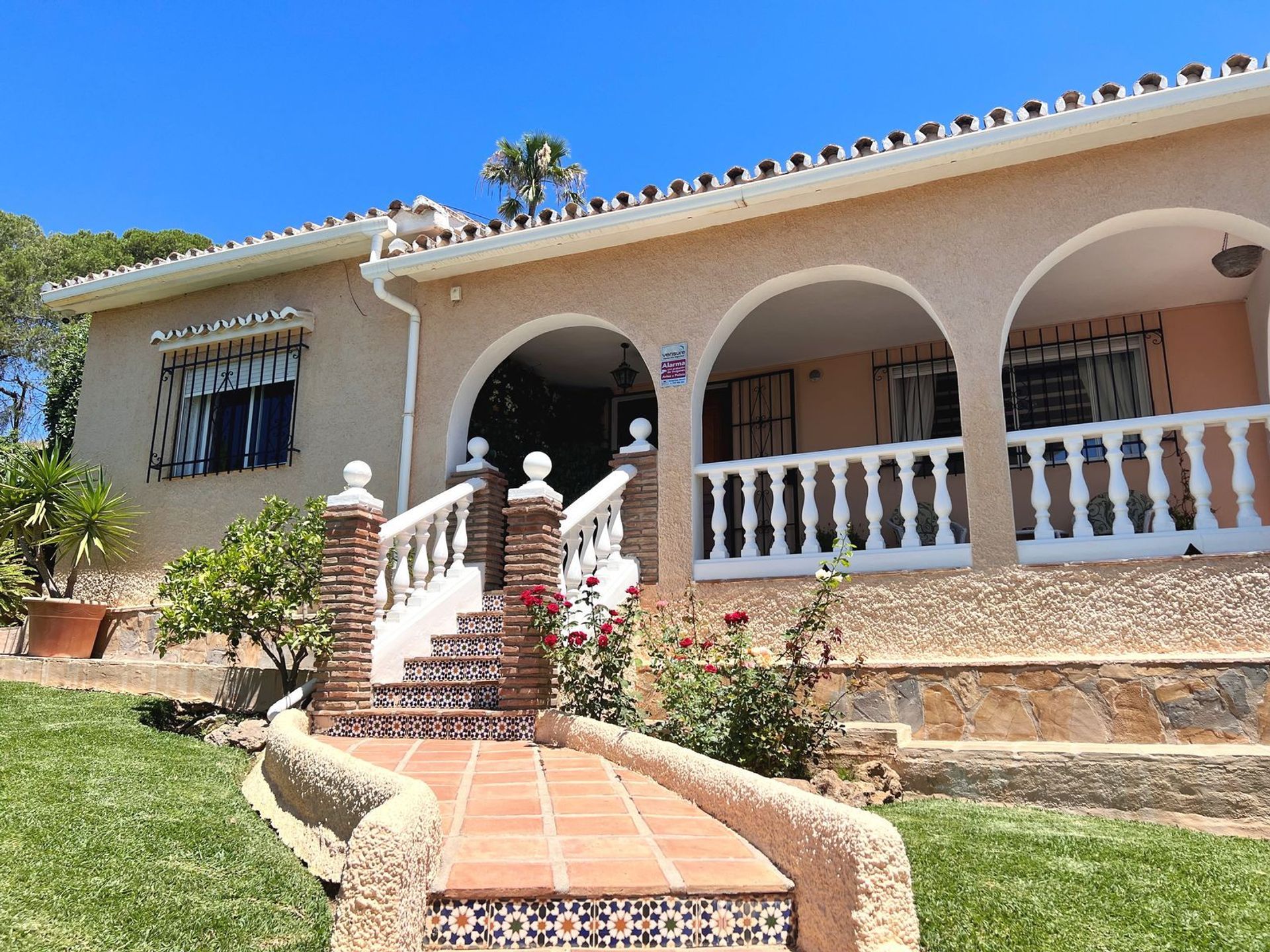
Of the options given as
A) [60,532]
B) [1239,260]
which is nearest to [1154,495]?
[1239,260]

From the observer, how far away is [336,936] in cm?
269

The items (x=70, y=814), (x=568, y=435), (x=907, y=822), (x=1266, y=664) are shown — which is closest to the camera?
(x=70, y=814)

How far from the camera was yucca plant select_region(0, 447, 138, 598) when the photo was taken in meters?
9.99

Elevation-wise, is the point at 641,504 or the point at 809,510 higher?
the point at 641,504

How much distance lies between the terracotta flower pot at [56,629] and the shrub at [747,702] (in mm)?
6358

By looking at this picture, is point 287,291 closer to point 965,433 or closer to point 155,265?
point 155,265

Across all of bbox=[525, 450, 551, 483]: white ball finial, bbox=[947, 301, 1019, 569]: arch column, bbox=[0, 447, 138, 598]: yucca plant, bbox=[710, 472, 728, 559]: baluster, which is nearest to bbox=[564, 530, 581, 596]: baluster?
bbox=[525, 450, 551, 483]: white ball finial

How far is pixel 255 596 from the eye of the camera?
23.6ft

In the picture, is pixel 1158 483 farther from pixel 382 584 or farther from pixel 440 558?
pixel 382 584

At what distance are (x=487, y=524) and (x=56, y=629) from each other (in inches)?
175

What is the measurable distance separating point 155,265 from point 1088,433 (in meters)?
9.74

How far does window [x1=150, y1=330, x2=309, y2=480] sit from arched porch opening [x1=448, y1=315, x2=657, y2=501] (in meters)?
2.12

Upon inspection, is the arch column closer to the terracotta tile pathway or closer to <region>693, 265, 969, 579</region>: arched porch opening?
<region>693, 265, 969, 579</region>: arched porch opening

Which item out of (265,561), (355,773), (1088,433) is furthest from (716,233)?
(355,773)
